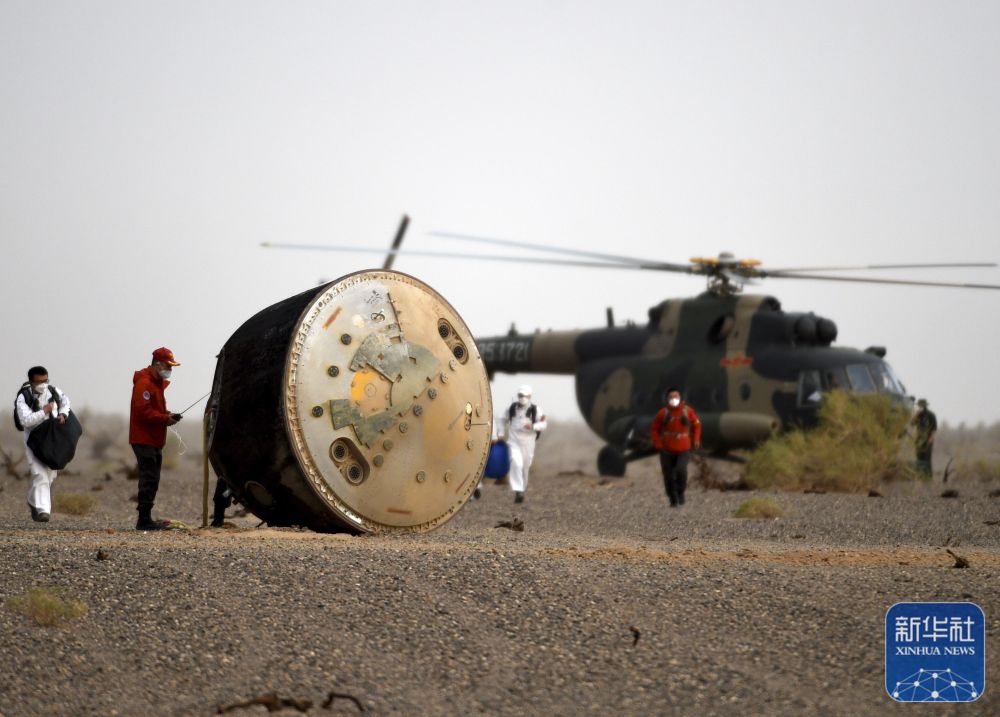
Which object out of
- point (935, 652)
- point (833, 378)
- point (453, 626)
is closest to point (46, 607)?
point (453, 626)

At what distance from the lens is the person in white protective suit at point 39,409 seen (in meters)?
12.7

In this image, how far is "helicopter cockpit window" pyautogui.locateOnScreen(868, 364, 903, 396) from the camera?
71.7ft

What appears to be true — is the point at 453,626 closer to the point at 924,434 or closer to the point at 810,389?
the point at 810,389

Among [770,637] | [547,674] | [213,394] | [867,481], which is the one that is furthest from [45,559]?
[867,481]

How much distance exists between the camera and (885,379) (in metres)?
22.1

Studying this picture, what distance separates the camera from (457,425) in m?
10.8

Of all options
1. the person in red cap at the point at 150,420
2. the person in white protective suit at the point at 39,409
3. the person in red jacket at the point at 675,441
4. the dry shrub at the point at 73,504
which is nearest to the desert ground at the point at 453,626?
the person in red cap at the point at 150,420

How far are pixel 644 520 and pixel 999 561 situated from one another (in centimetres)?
544

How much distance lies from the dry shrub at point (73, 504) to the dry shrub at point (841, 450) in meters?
10.9

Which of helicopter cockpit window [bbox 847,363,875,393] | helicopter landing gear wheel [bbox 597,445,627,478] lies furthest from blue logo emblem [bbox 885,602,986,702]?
helicopter landing gear wheel [bbox 597,445,627,478]

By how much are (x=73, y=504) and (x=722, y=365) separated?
11635 millimetres

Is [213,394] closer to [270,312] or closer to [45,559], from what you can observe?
[270,312]

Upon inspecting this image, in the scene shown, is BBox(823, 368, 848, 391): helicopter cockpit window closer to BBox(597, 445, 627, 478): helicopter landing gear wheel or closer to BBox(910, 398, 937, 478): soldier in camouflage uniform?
BBox(910, 398, 937, 478): soldier in camouflage uniform

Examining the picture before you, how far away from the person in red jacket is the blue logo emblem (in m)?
9.09
